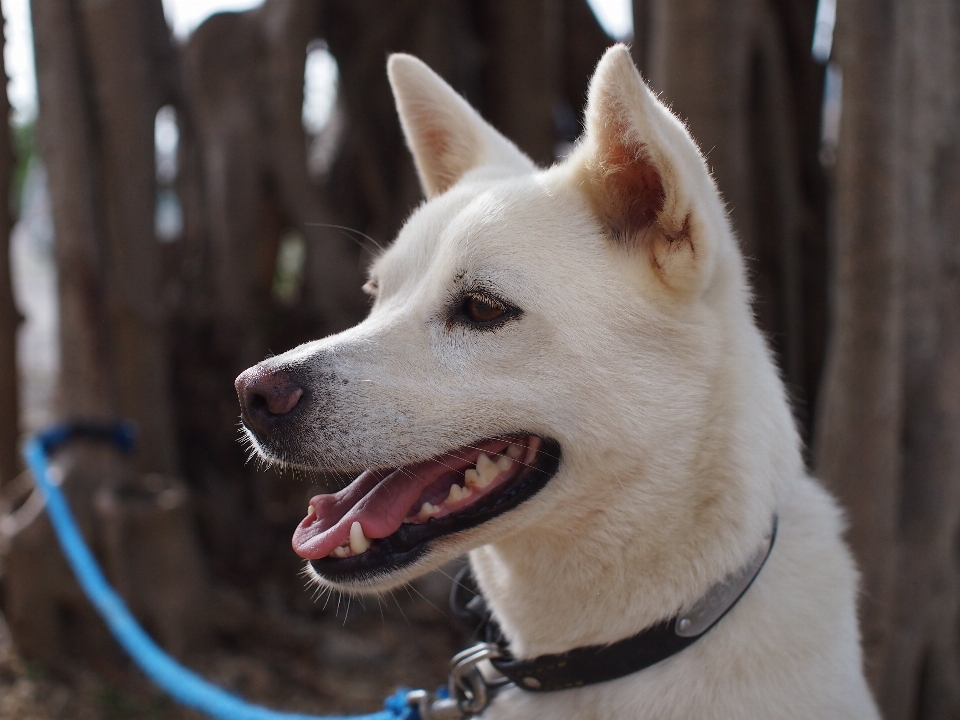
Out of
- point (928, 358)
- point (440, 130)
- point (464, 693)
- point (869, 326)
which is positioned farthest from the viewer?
point (928, 358)

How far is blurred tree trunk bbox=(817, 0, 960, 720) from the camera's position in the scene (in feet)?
8.38

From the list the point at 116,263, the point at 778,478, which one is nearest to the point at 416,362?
the point at 778,478

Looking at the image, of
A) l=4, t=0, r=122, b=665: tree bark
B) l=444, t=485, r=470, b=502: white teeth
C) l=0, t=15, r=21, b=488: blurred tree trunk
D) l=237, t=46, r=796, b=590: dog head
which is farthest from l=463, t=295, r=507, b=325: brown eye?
l=0, t=15, r=21, b=488: blurred tree trunk

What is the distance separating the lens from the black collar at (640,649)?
1646 millimetres

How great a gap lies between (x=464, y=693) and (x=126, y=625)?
1.37 metres

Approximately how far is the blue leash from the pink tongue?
1.41ft

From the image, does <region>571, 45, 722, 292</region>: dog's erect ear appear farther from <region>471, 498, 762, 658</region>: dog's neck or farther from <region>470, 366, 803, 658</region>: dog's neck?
<region>471, 498, 762, 658</region>: dog's neck

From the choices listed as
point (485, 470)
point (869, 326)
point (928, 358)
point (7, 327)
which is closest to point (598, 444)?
point (485, 470)

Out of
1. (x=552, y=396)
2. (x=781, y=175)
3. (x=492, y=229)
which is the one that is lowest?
(x=781, y=175)

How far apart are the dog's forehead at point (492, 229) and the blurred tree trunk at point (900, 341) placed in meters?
1.30

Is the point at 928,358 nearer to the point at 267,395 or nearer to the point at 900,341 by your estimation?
the point at 900,341

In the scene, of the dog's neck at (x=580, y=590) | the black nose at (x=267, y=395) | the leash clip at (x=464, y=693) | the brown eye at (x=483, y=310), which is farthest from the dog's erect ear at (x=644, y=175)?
the leash clip at (x=464, y=693)

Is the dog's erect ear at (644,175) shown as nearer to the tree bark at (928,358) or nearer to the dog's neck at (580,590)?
the dog's neck at (580,590)

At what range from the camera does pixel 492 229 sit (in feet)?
5.84
